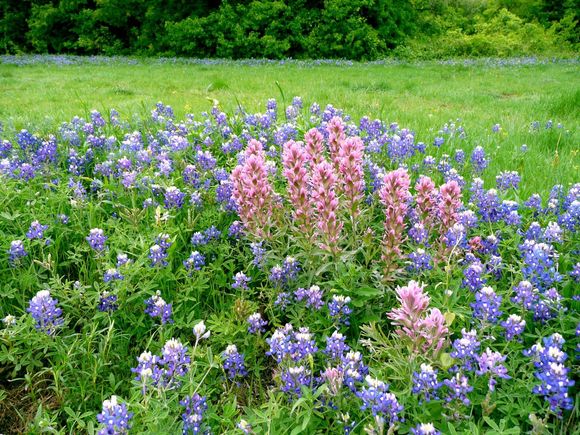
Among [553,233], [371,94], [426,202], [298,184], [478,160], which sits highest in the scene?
[298,184]

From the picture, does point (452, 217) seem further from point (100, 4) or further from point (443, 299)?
point (100, 4)

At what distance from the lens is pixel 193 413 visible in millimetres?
2064

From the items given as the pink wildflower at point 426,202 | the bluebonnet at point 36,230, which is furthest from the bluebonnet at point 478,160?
the bluebonnet at point 36,230

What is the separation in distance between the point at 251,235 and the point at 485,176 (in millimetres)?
2150

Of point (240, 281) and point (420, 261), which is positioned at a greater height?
point (420, 261)

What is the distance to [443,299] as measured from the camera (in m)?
2.32

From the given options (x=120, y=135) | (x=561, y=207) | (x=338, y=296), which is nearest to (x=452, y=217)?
(x=338, y=296)

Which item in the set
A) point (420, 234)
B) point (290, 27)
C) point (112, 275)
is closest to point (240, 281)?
point (112, 275)

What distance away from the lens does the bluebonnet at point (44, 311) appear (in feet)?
7.72

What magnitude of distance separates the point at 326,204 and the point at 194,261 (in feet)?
2.59

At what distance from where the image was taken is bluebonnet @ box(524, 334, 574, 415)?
1779 millimetres

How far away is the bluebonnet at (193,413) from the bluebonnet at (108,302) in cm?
71

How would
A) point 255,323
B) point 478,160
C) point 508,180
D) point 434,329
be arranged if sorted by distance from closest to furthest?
point 434,329
point 255,323
point 508,180
point 478,160

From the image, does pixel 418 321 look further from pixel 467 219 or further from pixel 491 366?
pixel 467 219
